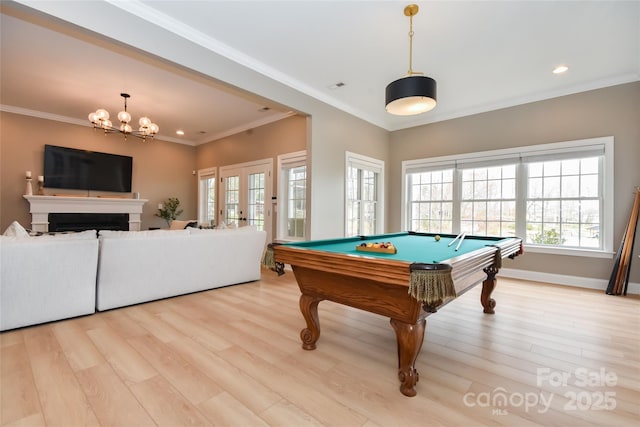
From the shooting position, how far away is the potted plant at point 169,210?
705cm

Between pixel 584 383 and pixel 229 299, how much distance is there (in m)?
3.11

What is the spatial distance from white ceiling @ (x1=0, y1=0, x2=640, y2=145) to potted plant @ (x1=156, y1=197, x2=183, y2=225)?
2.72 meters

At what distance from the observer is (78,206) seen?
5.65 m

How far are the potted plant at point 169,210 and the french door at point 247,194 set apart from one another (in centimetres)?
123

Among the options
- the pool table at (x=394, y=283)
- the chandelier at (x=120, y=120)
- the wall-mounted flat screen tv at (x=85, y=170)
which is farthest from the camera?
the wall-mounted flat screen tv at (x=85, y=170)

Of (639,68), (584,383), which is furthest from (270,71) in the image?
(639,68)

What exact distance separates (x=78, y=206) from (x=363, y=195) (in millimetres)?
5679

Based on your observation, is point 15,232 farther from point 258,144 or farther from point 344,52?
point 258,144

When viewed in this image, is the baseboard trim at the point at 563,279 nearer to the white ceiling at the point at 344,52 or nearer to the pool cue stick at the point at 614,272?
the pool cue stick at the point at 614,272

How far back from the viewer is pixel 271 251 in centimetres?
204

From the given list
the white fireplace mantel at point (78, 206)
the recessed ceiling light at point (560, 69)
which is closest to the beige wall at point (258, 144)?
the white fireplace mantel at point (78, 206)

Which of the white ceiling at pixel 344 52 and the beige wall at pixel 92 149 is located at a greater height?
the white ceiling at pixel 344 52

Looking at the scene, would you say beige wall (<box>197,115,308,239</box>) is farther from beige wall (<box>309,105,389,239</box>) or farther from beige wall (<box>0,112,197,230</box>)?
beige wall (<box>0,112,197,230</box>)

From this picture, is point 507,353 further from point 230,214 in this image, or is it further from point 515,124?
point 230,214
